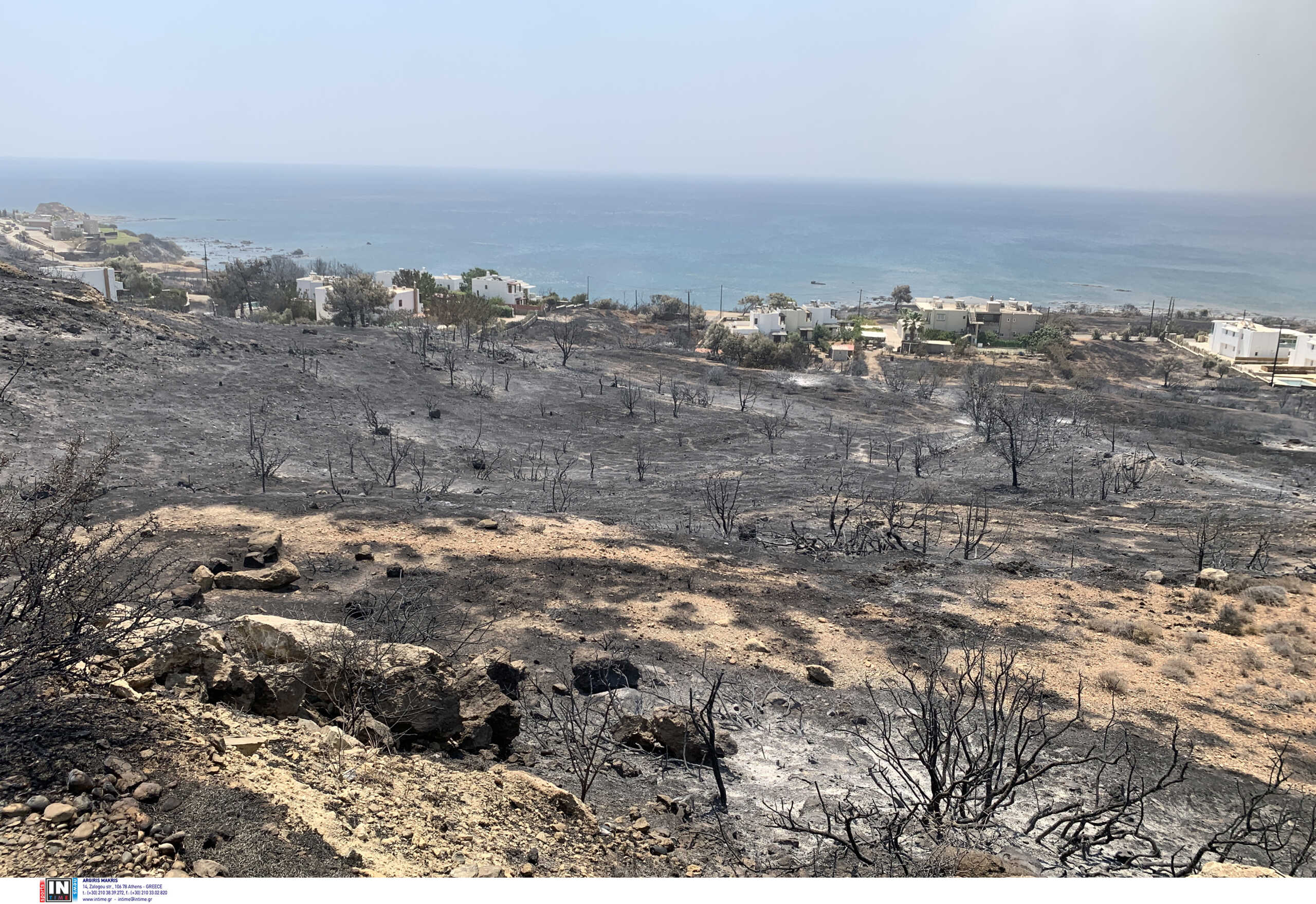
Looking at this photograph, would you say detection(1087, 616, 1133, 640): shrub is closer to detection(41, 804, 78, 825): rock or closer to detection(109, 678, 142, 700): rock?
detection(109, 678, 142, 700): rock

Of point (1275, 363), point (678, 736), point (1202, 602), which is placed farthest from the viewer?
point (1275, 363)

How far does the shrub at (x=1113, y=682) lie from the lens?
33.3 feet

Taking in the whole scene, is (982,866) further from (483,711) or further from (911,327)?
(911,327)

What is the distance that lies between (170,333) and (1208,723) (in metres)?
28.9

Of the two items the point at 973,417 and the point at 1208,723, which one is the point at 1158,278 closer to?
the point at 973,417

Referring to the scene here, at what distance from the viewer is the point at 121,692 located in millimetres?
5344

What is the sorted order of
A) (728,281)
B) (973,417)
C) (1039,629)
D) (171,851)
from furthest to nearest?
1. (728,281)
2. (973,417)
3. (1039,629)
4. (171,851)

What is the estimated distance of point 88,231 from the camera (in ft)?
290

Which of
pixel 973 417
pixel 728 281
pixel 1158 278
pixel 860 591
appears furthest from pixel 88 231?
pixel 1158 278

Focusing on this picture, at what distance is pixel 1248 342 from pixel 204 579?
57988 millimetres

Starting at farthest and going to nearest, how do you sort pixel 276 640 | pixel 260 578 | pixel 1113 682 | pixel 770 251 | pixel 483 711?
pixel 770 251, pixel 260 578, pixel 1113 682, pixel 483 711, pixel 276 640

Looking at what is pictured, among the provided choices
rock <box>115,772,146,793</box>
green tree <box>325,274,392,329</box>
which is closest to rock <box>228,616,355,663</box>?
rock <box>115,772,146,793</box>

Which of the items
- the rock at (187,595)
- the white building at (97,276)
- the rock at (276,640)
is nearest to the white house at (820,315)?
the white building at (97,276)

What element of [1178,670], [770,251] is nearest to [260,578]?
[1178,670]
